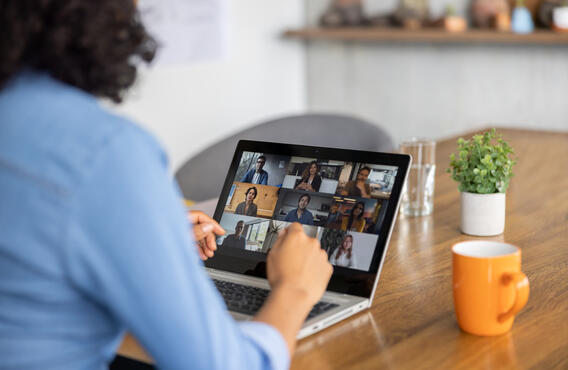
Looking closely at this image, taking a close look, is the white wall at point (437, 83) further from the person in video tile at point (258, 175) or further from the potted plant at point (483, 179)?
the person in video tile at point (258, 175)

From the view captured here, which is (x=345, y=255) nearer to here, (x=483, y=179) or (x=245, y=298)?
(x=245, y=298)

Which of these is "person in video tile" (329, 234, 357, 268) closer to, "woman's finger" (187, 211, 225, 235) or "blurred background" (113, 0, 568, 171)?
"woman's finger" (187, 211, 225, 235)

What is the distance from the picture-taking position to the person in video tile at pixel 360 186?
1023mm

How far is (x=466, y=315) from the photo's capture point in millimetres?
868

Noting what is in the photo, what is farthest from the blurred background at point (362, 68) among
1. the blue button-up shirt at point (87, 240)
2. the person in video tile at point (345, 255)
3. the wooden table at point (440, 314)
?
the blue button-up shirt at point (87, 240)

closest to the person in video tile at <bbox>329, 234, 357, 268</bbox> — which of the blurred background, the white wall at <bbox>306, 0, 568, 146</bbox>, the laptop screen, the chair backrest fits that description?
the laptop screen

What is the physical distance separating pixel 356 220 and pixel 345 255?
56 millimetres

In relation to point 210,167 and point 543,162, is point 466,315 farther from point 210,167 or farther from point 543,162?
point 210,167

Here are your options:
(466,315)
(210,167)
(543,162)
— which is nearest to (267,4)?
(210,167)

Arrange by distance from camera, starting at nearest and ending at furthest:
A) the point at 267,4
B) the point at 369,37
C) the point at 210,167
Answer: the point at 210,167 < the point at 369,37 < the point at 267,4

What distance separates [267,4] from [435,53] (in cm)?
100

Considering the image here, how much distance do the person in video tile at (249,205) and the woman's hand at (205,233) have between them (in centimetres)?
4

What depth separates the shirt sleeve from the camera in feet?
1.89

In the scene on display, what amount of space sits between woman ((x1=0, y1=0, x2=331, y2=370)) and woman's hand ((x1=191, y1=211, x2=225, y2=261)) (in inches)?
16.8
